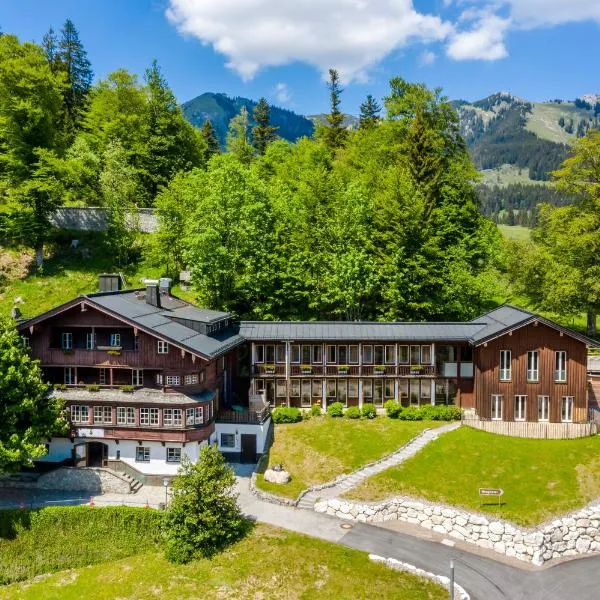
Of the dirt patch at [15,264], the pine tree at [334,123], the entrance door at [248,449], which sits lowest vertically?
the entrance door at [248,449]

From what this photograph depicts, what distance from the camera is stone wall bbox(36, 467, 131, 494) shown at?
1502 inches

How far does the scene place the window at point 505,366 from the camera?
4441 cm

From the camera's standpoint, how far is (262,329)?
47906mm

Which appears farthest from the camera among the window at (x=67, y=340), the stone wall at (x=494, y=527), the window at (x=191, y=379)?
the window at (x=67, y=340)

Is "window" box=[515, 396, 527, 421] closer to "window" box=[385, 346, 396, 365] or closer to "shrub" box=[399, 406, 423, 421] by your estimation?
"shrub" box=[399, 406, 423, 421]

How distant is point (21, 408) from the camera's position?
116 feet

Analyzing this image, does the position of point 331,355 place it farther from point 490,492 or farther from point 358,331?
point 490,492

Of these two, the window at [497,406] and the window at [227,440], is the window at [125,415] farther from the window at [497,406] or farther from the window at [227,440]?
the window at [497,406]

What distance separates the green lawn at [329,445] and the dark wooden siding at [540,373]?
18.6ft

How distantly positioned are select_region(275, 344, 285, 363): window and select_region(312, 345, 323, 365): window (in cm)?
257

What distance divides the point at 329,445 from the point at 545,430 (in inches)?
632

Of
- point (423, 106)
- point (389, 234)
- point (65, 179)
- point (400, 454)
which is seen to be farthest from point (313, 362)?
point (65, 179)

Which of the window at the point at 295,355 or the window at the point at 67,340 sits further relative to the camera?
the window at the point at 295,355

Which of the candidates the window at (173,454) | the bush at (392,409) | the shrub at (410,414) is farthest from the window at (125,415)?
the shrub at (410,414)
